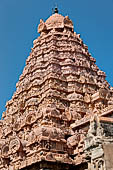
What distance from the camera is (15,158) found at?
26.2 metres

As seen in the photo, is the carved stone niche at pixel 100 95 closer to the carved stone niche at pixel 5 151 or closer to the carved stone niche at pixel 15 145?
the carved stone niche at pixel 15 145

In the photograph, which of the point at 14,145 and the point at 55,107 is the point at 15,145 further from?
the point at 55,107

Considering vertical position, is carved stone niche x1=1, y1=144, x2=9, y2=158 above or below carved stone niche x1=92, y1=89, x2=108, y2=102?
below

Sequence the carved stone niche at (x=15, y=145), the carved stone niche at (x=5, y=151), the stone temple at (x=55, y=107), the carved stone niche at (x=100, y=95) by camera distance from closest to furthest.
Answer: the stone temple at (x=55, y=107), the carved stone niche at (x=15, y=145), the carved stone niche at (x=5, y=151), the carved stone niche at (x=100, y=95)

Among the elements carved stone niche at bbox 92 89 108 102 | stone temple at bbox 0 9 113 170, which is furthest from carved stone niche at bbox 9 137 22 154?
carved stone niche at bbox 92 89 108 102

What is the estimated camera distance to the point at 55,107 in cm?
2862

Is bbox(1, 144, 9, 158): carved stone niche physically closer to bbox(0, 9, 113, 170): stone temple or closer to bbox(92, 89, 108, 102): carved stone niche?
bbox(0, 9, 113, 170): stone temple

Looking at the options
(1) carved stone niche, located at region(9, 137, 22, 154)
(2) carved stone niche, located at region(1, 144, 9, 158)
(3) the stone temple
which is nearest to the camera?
(3) the stone temple

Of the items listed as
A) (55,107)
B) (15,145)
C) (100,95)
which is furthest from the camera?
(100,95)

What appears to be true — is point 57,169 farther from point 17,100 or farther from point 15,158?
point 17,100

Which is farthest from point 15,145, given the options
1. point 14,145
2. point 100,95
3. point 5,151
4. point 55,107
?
point 100,95

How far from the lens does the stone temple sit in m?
23.7

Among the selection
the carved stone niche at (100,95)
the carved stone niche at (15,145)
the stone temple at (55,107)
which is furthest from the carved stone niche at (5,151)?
the carved stone niche at (100,95)

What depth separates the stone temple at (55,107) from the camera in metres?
23.7
